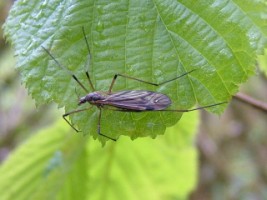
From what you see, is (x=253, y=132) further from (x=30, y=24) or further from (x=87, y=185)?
(x=30, y=24)

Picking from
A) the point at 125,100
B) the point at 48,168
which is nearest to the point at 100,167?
the point at 48,168

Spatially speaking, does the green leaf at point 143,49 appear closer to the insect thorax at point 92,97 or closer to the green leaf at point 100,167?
the insect thorax at point 92,97

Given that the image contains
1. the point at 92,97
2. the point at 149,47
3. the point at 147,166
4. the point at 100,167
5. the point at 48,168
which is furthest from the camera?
the point at 147,166

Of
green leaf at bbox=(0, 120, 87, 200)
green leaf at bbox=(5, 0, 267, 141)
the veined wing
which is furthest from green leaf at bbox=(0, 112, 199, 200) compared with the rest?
green leaf at bbox=(5, 0, 267, 141)

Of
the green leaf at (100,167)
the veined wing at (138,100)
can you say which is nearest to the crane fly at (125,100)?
the veined wing at (138,100)

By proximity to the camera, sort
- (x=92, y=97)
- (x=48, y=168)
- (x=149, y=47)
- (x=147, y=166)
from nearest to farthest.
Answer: (x=149, y=47) < (x=92, y=97) < (x=48, y=168) < (x=147, y=166)

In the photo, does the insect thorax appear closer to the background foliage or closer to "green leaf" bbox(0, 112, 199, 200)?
the background foliage

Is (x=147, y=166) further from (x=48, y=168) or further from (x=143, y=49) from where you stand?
(x=143, y=49)
